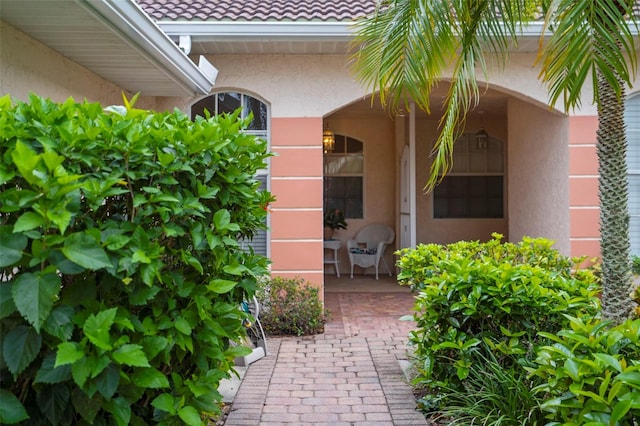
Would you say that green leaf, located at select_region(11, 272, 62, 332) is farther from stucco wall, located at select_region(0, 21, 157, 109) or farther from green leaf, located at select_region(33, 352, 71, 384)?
stucco wall, located at select_region(0, 21, 157, 109)

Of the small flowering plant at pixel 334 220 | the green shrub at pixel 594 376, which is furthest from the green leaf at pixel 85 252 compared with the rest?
the small flowering plant at pixel 334 220

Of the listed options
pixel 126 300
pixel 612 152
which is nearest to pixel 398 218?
A: pixel 612 152

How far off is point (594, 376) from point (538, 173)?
20.8 feet

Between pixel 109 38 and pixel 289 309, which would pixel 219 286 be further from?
pixel 289 309

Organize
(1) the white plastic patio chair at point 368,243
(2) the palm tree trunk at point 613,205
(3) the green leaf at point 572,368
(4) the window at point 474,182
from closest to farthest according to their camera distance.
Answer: (3) the green leaf at point 572,368, (2) the palm tree trunk at point 613,205, (1) the white plastic patio chair at point 368,243, (4) the window at point 474,182

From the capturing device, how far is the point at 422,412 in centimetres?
381

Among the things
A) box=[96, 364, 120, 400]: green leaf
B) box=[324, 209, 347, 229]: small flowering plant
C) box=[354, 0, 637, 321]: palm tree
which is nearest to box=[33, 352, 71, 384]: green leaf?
box=[96, 364, 120, 400]: green leaf

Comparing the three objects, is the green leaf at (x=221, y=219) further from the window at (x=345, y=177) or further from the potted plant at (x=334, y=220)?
the window at (x=345, y=177)

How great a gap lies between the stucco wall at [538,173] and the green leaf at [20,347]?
681cm

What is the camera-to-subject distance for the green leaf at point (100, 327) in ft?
5.90

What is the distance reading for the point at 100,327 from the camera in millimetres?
1839

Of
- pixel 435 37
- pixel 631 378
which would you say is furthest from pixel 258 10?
pixel 631 378

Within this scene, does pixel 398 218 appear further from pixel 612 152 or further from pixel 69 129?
pixel 69 129

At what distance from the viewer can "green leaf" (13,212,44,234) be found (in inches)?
64.8
